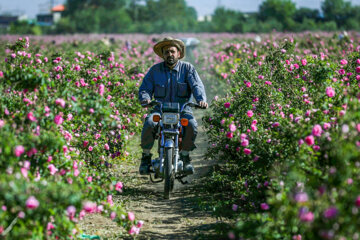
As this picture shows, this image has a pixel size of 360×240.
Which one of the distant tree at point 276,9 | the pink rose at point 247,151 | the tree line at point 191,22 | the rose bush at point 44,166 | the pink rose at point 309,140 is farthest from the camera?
the distant tree at point 276,9

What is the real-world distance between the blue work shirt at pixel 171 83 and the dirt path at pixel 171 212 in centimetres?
127

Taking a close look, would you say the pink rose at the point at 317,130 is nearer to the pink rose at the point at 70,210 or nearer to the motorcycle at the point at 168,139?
the pink rose at the point at 70,210

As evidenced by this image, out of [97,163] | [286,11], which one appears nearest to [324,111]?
[97,163]

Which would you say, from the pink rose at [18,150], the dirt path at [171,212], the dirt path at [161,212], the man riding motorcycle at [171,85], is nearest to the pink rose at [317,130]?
the dirt path at [161,212]

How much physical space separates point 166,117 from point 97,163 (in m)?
1.39

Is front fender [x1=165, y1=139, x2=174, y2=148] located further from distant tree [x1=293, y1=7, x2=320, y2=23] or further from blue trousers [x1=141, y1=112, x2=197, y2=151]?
distant tree [x1=293, y1=7, x2=320, y2=23]

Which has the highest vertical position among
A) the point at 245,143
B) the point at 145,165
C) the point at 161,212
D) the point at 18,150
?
the point at 18,150

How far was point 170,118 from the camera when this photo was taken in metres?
6.65

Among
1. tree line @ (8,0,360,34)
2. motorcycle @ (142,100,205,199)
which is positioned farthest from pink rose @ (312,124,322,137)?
tree line @ (8,0,360,34)

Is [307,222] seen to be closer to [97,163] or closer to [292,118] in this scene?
[292,118]

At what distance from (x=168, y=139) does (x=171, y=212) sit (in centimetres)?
92

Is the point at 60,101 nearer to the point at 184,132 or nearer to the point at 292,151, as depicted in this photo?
the point at 292,151

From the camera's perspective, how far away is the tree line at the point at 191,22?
160 feet

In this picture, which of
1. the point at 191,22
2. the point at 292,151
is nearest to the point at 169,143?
the point at 292,151
